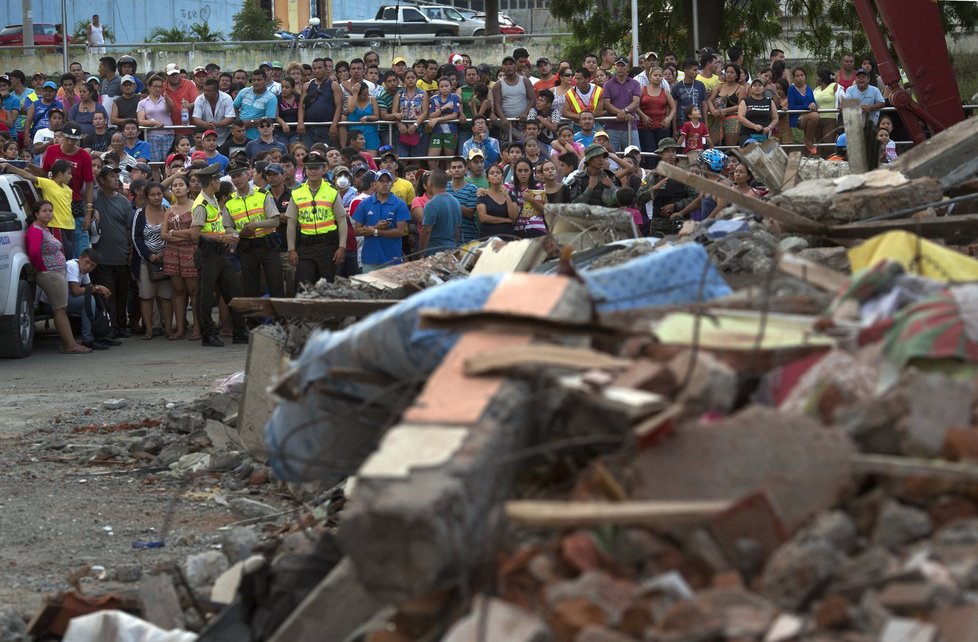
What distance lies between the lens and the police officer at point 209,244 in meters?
16.6

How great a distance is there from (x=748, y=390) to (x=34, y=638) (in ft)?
11.4

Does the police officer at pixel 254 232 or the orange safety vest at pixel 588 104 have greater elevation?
the orange safety vest at pixel 588 104

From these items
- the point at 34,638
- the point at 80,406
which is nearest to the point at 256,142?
the point at 80,406

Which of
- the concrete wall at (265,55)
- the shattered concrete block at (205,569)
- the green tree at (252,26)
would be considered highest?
the green tree at (252,26)

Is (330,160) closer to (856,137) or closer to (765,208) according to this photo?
(856,137)

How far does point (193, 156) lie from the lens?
61.3ft

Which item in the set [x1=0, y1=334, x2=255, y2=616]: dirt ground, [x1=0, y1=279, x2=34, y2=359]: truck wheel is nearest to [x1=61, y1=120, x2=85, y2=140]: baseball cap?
[x1=0, y1=279, x2=34, y2=359]: truck wheel

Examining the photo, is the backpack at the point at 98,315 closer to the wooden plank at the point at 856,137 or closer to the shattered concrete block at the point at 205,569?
the wooden plank at the point at 856,137

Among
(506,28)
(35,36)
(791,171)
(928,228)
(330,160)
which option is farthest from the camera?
(506,28)

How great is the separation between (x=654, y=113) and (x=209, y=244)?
6471mm

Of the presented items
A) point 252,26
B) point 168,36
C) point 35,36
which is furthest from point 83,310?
point 252,26

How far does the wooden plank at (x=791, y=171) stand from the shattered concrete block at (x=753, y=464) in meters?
6.36

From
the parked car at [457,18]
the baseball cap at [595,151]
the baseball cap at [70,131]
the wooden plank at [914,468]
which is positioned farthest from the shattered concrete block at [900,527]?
the parked car at [457,18]

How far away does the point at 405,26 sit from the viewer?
43.9 m
